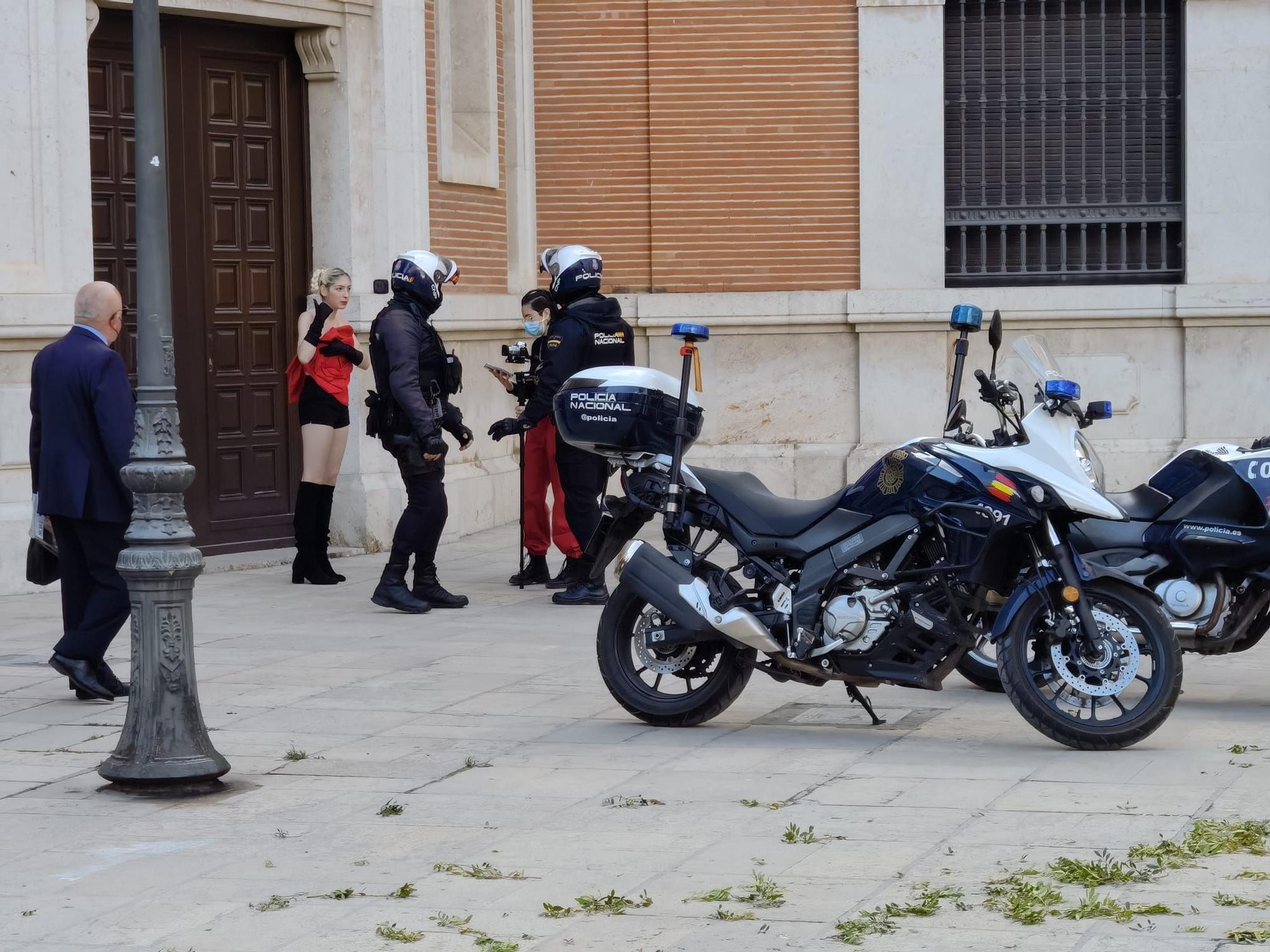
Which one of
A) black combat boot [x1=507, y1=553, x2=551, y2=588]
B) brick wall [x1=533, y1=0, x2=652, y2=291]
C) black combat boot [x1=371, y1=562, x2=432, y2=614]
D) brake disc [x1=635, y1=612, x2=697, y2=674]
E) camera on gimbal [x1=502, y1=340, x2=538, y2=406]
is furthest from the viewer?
brick wall [x1=533, y1=0, x2=652, y2=291]

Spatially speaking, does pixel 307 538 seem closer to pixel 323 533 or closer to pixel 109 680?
pixel 323 533

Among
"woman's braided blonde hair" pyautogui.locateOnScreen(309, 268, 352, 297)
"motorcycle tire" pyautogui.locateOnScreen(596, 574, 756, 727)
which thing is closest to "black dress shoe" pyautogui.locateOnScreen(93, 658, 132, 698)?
"motorcycle tire" pyautogui.locateOnScreen(596, 574, 756, 727)

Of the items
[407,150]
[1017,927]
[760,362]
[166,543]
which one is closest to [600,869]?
[1017,927]

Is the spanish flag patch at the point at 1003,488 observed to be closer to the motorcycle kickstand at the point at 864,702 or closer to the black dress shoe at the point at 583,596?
the motorcycle kickstand at the point at 864,702

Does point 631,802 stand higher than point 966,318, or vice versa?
point 966,318

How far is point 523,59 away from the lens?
15094 millimetres

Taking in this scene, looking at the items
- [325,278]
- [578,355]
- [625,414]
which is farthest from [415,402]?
[625,414]

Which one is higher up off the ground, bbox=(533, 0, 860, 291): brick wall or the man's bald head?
bbox=(533, 0, 860, 291): brick wall

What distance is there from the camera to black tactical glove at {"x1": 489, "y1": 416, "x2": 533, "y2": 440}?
33.2 ft

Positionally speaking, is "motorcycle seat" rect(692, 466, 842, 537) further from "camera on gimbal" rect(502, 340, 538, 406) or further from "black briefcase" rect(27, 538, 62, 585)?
"camera on gimbal" rect(502, 340, 538, 406)

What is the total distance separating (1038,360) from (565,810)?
7.83 feet

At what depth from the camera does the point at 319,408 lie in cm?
1123

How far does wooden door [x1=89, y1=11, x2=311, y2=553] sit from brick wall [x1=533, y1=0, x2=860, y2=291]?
2820mm

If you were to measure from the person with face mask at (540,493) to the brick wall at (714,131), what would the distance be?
3690 millimetres
